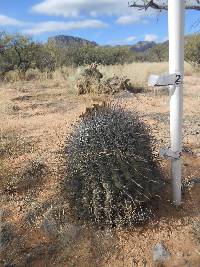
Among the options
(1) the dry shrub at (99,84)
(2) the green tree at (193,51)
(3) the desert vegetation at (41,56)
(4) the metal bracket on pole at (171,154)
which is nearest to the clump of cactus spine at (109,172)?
(4) the metal bracket on pole at (171,154)

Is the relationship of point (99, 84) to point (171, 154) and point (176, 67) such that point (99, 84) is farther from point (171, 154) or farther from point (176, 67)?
point (176, 67)

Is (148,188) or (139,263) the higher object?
(148,188)

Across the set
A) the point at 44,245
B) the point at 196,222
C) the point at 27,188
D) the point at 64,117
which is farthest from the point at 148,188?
the point at 64,117

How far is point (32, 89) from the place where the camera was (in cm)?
1515

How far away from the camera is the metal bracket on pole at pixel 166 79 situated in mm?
4285

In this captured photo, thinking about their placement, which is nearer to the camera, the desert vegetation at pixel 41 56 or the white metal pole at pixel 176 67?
the white metal pole at pixel 176 67

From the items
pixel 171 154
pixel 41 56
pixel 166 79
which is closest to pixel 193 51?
pixel 41 56

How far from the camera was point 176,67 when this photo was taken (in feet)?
14.5

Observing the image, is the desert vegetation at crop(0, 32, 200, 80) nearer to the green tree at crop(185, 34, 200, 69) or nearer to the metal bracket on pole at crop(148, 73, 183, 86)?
the green tree at crop(185, 34, 200, 69)

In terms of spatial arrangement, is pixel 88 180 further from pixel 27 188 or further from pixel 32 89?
pixel 32 89

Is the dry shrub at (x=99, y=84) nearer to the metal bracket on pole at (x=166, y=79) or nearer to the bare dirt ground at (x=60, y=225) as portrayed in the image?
the bare dirt ground at (x=60, y=225)

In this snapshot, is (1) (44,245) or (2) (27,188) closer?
(1) (44,245)

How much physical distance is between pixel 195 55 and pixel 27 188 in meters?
20.7

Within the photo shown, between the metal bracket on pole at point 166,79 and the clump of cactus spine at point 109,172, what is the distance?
52cm
